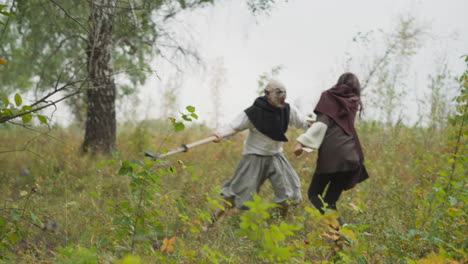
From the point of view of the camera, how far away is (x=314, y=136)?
3.76 metres

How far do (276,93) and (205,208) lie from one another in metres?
1.68

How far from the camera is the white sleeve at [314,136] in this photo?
374 centimetres

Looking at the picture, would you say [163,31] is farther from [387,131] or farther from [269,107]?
[387,131]

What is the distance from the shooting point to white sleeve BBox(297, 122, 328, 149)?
12.3 feet

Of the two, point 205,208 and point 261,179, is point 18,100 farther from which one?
point 205,208

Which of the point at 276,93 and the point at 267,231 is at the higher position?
the point at 276,93

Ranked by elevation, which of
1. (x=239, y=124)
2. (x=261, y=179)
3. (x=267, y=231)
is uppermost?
→ (x=239, y=124)

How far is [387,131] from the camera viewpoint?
7.49m

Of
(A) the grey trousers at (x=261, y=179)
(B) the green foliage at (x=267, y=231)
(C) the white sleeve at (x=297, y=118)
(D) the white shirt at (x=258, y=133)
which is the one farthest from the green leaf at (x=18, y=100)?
(C) the white sleeve at (x=297, y=118)

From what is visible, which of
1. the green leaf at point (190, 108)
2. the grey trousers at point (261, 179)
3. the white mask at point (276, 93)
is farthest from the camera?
the grey trousers at point (261, 179)

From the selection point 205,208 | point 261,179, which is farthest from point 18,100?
point 205,208

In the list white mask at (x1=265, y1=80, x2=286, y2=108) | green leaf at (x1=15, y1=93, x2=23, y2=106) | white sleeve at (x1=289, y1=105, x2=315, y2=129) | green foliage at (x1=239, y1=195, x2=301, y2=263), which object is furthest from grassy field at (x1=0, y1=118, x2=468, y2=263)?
white mask at (x1=265, y1=80, x2=286, y2=108)

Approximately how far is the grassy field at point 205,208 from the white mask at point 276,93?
1148mm

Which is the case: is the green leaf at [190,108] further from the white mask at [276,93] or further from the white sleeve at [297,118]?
the white sleeve at [297,118]
